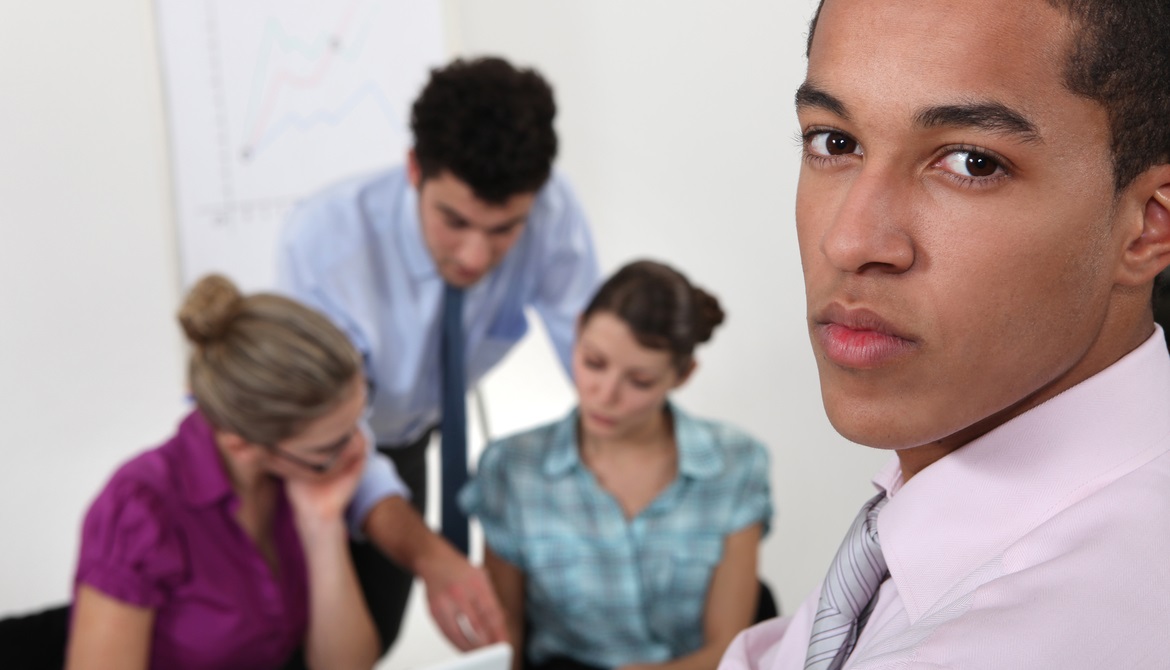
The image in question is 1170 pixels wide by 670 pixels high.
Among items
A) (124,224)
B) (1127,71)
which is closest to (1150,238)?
(1127,71)

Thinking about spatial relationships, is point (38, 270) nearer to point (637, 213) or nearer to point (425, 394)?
point (425, 394)

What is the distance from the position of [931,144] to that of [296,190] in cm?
233

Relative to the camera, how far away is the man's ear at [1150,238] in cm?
48

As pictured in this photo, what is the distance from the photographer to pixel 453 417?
6.41ft

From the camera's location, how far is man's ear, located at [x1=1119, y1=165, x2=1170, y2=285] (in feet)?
1.56

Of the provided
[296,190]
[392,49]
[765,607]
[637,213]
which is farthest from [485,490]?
[392,49]

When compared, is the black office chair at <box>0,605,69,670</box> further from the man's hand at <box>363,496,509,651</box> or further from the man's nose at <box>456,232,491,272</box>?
the man's nose at <box>456,232,491,272</box>

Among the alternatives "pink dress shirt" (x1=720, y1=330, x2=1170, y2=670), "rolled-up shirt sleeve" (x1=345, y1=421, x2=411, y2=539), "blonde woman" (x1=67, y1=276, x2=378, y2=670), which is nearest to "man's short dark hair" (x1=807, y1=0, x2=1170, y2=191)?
"pink dress shirt" (x1=720, y1=330, x2=1170, y2=670)

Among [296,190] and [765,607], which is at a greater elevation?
[296,190]

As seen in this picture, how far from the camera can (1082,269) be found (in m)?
0.46

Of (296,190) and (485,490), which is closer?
(485,490)

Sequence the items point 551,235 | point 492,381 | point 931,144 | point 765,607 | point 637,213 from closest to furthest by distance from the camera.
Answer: point 931,144
point 765,607
point 551,235
point 637,213
point 492,381

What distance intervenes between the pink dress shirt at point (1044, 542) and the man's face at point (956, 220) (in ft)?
0.12

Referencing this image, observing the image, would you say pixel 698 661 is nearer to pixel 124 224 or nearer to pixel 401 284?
pixel 401 284
